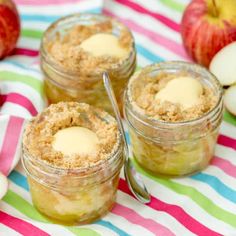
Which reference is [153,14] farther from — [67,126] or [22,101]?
[67,126]

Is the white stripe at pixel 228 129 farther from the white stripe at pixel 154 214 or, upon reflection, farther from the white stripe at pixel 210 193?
the white stripe at pixel 154 214

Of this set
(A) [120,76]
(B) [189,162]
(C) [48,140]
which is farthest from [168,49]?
(C) [48,140]

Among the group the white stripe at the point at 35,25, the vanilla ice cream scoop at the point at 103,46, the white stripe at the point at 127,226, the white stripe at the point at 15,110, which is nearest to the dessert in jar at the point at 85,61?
the vanilla ice cream scoop at the point at 103,46

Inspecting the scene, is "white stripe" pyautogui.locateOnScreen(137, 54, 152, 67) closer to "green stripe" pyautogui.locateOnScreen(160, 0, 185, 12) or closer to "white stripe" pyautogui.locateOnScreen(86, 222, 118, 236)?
Result: "green stripe" pyautogui.locateOnScreen(160, 0, 185, 12)

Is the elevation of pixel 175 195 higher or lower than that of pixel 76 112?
lower

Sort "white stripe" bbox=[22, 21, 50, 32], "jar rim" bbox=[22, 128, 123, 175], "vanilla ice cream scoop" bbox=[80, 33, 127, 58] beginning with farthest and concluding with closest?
"white stripe" bbox=[22, 21, 50, 32] → "vanilla ice cream scoop" bbox=[80, 33, 127, 58] → "jar rim" bbox=[22, 128, 123, 175]

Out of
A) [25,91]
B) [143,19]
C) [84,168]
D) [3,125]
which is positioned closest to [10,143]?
[3,125]

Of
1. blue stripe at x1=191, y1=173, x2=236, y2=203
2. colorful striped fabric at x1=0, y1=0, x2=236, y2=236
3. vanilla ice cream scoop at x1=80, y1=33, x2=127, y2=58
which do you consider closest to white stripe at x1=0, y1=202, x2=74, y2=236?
colorful striped fabric at x1=0, y1=0, x2=236, y2=236

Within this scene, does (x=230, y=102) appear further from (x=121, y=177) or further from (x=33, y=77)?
(x=33, y=77)
